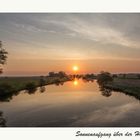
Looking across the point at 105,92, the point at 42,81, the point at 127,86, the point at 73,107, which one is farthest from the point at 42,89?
the point at 127,86

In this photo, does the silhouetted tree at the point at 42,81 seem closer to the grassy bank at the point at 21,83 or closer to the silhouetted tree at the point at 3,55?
the grassy bank at the point at 21,83

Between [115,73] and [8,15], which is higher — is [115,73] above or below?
below

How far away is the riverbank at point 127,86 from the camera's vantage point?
7.70m

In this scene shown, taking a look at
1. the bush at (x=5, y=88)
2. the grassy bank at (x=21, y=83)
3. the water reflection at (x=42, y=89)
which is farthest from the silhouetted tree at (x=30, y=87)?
the bush at (x=5, y=88)

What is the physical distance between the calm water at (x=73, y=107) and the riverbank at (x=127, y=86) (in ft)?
0.32

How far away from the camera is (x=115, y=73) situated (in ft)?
25.1

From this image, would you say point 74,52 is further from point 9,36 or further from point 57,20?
point 9,36

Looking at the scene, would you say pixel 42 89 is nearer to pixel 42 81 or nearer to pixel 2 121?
pixel 42 81

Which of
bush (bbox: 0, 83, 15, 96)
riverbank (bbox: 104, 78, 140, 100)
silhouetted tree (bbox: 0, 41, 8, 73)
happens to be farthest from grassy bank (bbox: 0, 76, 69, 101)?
riverbank (bbox: 104, 78, 140, 100)

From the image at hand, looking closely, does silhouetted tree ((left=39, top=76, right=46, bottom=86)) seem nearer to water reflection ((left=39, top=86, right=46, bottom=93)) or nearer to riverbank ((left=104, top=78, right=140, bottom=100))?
water reflection ((left=39, top=86, right=46, bottom=93))

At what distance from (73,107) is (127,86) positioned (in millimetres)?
1054

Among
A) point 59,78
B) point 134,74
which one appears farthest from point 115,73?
point 59,78
